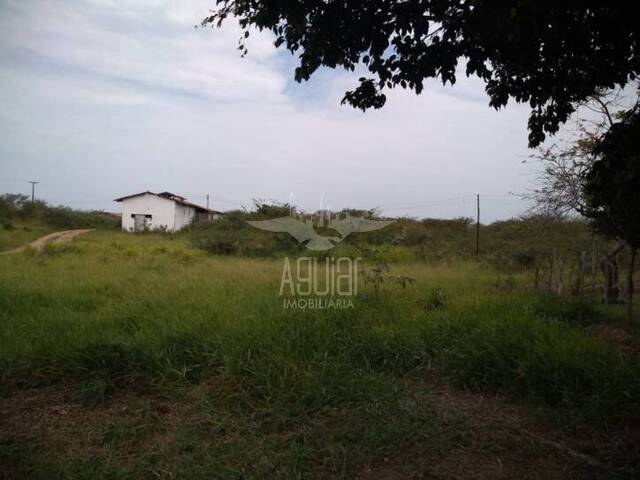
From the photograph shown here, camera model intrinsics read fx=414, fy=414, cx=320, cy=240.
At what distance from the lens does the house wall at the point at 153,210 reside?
2931 centimetres

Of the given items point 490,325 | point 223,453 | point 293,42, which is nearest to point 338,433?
point 223,453

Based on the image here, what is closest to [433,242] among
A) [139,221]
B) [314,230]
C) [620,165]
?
[314,230]

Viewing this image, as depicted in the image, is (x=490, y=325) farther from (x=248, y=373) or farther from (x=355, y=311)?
(x=248, y=373)

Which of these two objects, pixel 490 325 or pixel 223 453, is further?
pixel 490 325

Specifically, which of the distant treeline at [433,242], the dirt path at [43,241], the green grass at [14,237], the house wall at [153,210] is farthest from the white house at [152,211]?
the distant treeline at [433,242]

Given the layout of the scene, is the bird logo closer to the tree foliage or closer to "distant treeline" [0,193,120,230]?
the tree foliage

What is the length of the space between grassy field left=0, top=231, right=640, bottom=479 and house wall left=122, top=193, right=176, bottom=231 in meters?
25.0

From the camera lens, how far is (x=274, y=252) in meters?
13.5

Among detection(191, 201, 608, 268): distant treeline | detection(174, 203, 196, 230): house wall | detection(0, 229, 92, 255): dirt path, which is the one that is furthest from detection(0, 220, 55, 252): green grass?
detection(174, 203, 196, 230): house wall

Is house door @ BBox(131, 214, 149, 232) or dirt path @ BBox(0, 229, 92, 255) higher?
house door @ BBox(131, 214, 149, 232)

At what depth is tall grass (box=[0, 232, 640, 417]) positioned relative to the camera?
328cm

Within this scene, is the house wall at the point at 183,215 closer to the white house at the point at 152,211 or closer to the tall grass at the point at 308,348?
the white house at the point at 152,211

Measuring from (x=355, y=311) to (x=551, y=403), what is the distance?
84.4 inches

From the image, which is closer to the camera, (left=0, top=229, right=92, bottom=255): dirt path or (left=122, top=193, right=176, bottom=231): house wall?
(left=0, top=229, right=92, bottom=255): dirt path
